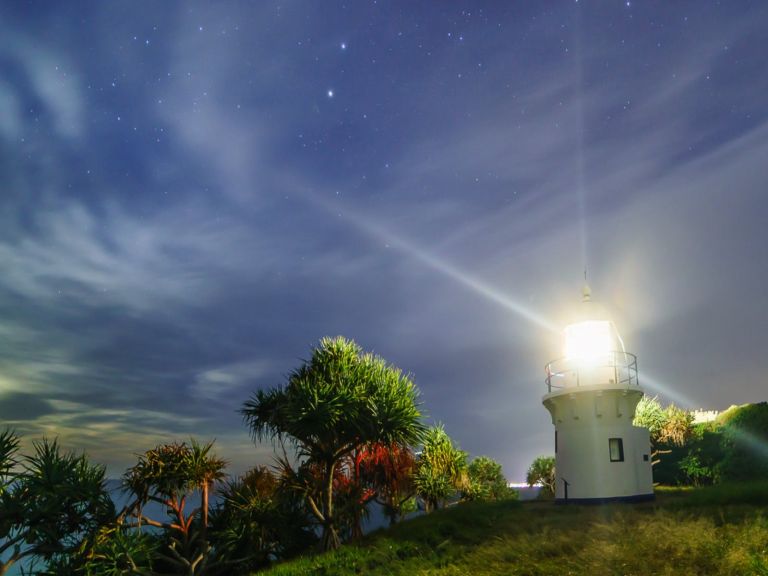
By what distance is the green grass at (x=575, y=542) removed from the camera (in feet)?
44.6

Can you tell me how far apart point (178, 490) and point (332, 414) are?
636cm

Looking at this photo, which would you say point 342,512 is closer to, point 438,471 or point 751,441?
point 438,471

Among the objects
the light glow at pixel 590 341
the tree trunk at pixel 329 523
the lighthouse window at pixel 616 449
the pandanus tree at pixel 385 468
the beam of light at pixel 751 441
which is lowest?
the tree trunk at pixel 329 523

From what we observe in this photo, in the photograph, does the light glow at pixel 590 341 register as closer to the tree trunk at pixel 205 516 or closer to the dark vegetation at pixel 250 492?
the dark vegetation at pixel 250 492

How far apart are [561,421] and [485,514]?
16.2 feet

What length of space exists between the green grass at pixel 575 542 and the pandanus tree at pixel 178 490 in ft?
15.7

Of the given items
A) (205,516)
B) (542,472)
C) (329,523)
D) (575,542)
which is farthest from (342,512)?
(542,472)

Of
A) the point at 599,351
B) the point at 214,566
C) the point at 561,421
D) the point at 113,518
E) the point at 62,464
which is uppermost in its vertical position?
the point at 599,351

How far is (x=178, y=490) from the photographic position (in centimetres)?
2214

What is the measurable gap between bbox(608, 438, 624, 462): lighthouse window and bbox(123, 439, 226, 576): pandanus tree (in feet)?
48.0

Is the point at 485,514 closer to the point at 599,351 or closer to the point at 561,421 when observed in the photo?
the point at 561,421

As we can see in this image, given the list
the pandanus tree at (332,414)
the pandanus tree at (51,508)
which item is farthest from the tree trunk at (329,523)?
the pandanus tree at (51,508)

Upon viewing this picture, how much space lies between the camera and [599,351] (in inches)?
927

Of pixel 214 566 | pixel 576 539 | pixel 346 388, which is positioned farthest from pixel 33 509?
pixel 576 539
